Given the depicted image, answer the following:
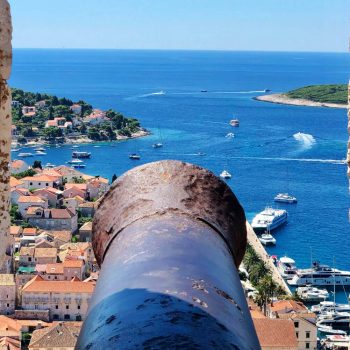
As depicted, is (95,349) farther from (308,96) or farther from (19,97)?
(308,96)

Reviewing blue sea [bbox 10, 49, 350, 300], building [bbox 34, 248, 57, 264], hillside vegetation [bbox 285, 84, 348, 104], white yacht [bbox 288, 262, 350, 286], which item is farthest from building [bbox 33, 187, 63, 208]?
hillside vegetation [bbox 285, 84, 348, 104]

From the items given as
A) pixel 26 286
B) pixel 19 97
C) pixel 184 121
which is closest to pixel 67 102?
→ pixel 19 97

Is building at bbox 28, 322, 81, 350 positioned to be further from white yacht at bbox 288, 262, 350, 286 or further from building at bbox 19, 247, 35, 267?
white yacht at bbox 288, 262, 350, 286

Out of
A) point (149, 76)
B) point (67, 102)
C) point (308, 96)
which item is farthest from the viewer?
point (149, 76)

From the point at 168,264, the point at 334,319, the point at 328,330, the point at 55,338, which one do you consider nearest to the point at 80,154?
the point at 334,319

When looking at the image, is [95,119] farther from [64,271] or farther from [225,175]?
[64,271]
